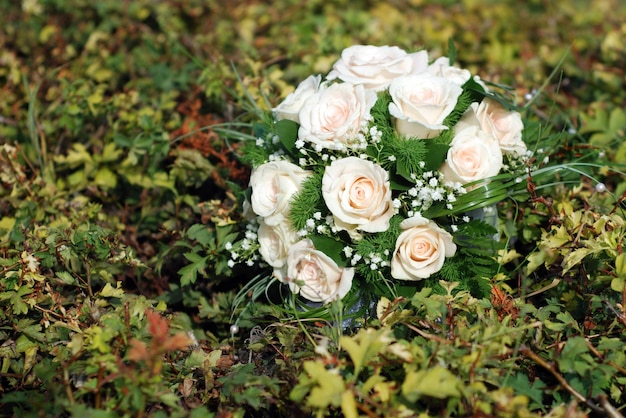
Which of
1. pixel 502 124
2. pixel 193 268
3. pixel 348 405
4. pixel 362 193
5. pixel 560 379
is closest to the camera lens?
pixel 348 405

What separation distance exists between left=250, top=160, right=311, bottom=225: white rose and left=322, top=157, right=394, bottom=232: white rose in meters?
0.12

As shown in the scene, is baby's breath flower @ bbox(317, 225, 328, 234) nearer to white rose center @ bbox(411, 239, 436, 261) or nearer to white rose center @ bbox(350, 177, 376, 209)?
white rose center @ bbox(350, 177, 376, 209)

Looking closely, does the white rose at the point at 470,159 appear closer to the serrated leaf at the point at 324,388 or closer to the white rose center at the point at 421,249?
the white rose center at the point at 421,249

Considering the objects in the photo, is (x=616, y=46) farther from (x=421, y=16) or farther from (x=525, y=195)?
(x=525, y=195)

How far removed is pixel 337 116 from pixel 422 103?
0.75ft

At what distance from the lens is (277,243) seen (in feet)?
5.53

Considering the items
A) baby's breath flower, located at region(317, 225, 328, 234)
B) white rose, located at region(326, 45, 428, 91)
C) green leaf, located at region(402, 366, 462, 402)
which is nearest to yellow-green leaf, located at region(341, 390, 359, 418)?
green leaf, located at region(402, 366, 462, 402)

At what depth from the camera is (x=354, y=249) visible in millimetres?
1577

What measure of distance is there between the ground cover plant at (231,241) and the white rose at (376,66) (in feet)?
1.42

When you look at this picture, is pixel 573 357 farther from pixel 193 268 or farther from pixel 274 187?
pixel 193 268

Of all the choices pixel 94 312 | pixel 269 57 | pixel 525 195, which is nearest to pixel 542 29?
pixel 269 57

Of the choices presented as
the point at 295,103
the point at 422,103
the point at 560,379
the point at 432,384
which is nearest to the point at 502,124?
the point at 422,103

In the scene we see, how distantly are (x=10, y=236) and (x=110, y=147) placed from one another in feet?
1.87

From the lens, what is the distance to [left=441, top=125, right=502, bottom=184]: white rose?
5.16 feet
